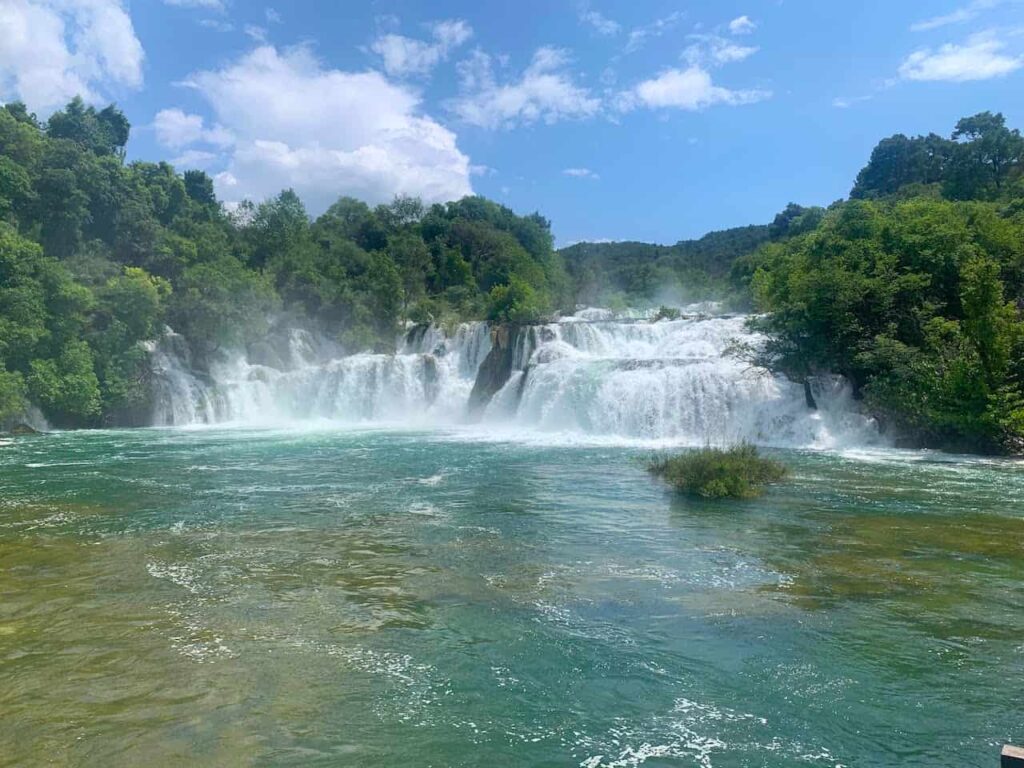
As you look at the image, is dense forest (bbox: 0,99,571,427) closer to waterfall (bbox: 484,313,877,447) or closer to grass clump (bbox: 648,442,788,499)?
waterfall (bbox: 484,313,877,447)

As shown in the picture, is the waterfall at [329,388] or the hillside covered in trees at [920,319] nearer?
the hillside covered in trees at [920,319]

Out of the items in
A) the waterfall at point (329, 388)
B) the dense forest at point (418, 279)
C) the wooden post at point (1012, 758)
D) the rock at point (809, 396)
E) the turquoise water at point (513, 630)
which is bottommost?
the turquoise water at point (513, 630)

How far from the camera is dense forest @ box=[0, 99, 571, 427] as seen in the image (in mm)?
25938

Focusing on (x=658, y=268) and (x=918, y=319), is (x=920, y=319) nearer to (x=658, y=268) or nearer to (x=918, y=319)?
(x=918, y=319)

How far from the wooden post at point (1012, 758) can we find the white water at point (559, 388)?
18005 millimetres

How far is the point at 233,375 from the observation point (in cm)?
3347

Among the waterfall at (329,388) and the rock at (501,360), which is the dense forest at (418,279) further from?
the rock at (501,360)

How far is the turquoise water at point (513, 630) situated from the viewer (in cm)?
454

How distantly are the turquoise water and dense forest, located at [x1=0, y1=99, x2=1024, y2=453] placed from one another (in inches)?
297

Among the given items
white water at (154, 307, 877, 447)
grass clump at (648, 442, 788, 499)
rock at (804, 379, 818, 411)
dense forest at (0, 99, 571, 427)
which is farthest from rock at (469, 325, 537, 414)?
grass clump at (648, 442, 788, 499)

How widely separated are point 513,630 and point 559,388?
18.6 m

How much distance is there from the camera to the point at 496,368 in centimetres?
2975

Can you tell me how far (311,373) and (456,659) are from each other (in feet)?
Result: 93.6

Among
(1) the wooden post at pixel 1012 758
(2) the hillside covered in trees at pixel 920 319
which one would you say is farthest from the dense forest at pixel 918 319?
(1) the wooden post at pixel 1012 758
